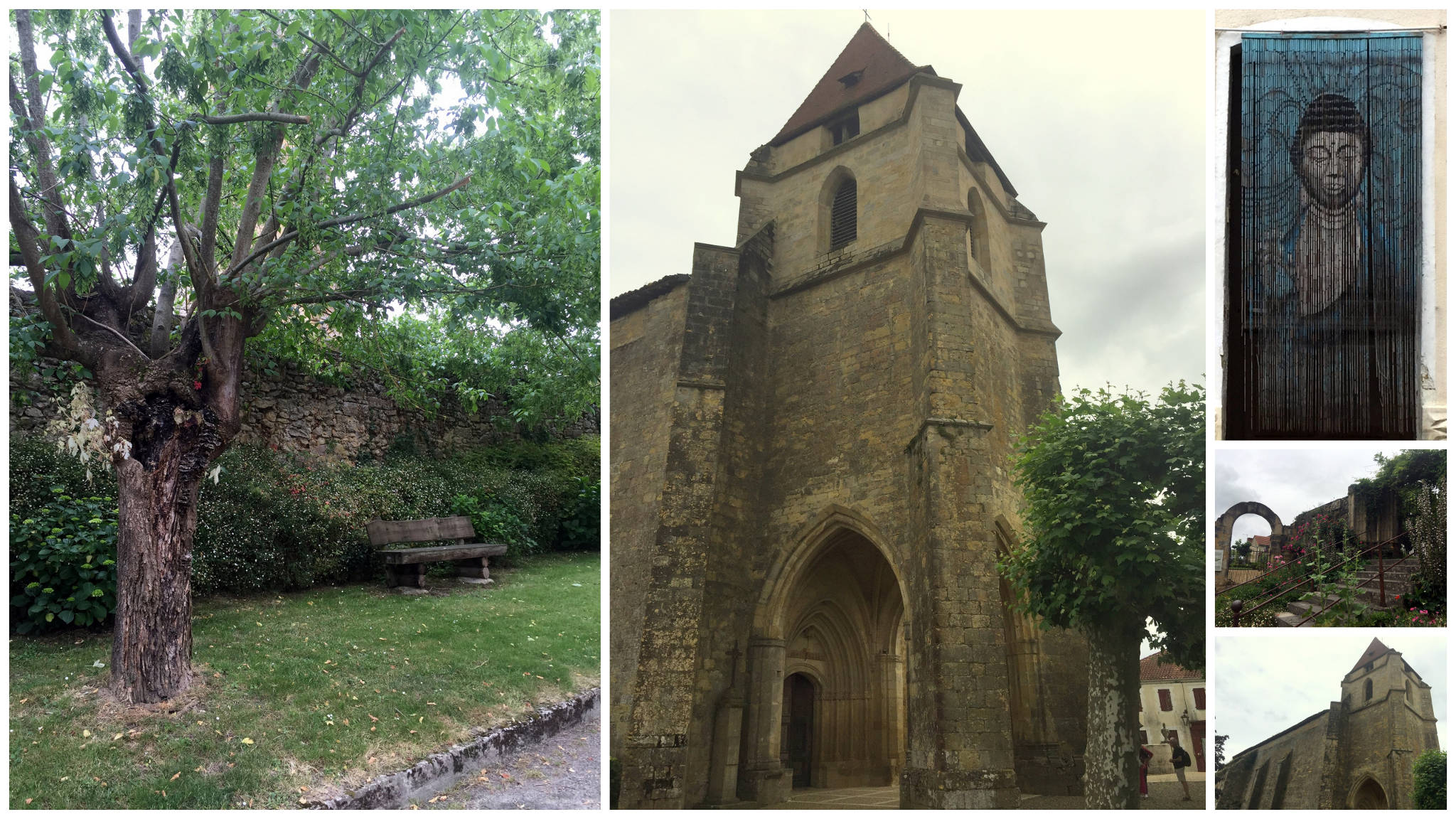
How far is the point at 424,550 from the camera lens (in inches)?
354

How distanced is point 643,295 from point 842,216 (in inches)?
112

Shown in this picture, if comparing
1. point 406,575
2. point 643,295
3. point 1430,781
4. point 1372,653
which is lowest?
point 1430,781

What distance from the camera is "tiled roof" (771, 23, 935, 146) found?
38.2 feet

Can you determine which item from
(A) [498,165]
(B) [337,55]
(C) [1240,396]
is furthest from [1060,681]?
(B) [337,55]

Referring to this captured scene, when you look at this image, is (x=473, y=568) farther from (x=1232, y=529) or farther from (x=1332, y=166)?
(x=1332, y=166)

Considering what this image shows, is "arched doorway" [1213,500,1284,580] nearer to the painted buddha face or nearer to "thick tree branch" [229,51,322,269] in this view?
the painted buddha face

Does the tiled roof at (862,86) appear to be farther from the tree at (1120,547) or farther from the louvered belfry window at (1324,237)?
the louvered belfry window at (1324,237)

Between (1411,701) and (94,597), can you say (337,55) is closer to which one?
(94,597)

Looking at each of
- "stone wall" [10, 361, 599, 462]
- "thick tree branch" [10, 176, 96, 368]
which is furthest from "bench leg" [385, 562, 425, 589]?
"thick tree branch" [10, 176, 96, 368]

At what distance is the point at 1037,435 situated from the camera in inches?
304

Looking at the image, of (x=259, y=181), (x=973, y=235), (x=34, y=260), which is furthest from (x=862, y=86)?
(x=34, y=260)

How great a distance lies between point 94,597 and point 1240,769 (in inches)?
313

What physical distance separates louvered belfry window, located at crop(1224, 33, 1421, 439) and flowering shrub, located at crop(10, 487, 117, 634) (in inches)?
316

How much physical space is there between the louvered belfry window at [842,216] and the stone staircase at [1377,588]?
284 inches
